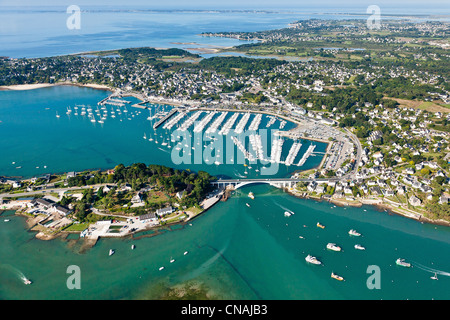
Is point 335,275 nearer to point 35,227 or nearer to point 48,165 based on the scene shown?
point 35,227

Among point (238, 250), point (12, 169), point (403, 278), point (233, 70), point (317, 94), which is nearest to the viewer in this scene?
point (403, 278)

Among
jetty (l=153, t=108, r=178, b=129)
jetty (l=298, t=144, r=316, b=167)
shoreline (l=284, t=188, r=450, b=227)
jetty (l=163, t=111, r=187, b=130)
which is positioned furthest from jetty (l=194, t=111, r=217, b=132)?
shoreline (l=284, t=188, r=450, b=227)

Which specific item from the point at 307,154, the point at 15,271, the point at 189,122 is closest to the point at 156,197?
the point at 15,271

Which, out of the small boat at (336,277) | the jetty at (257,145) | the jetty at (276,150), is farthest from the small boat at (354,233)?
the jetty at (257,145)

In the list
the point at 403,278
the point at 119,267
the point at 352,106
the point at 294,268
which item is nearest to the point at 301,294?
the point at 294,268

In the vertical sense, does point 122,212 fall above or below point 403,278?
above

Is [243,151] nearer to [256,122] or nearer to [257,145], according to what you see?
[257,145]
